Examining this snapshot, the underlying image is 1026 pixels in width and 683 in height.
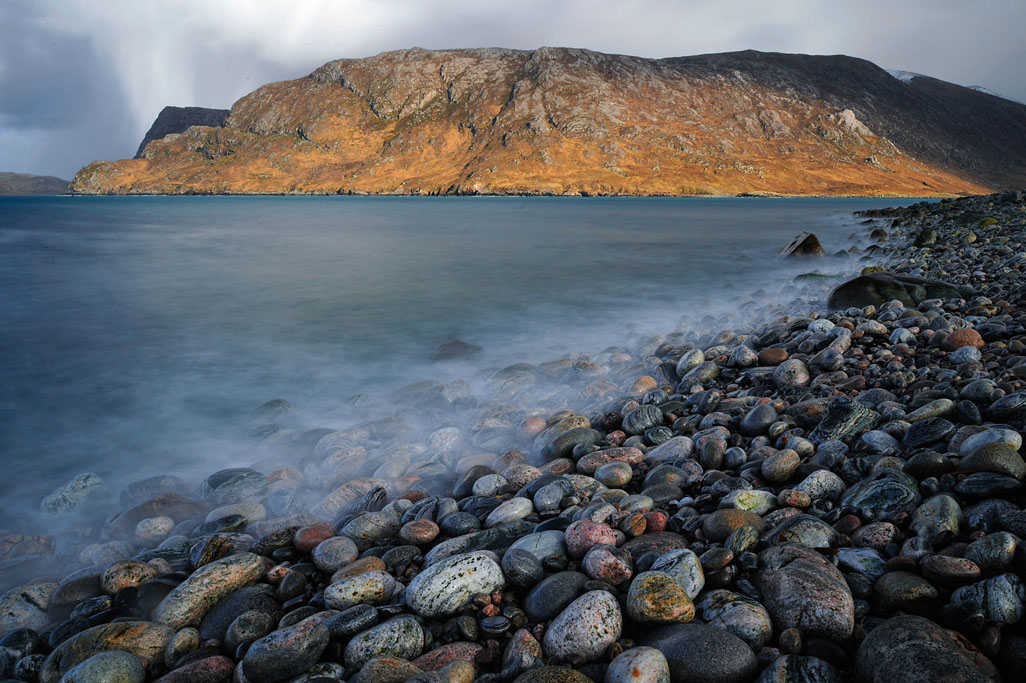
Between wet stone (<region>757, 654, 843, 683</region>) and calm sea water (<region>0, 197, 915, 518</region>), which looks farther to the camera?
calm sea water (<region>0, 197, 915, 518</region>)

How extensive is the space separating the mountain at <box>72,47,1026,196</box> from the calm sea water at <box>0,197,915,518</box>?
4696 inches

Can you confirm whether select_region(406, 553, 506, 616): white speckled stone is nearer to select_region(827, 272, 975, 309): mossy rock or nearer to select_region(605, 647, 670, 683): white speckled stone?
select_region(605, 647, 670, 683): white speckled stone

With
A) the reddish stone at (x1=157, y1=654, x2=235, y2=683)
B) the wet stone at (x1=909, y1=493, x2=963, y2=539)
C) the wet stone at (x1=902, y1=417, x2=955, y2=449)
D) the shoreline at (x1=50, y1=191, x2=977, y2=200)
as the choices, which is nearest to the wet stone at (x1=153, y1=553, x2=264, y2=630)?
the reddish stone at (x1=157, y1=654, x2=235, y2=683)

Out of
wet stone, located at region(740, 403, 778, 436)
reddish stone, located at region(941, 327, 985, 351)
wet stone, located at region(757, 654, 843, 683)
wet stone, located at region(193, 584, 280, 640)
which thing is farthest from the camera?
reddish stone, located at region(941, 327, 985, 351)

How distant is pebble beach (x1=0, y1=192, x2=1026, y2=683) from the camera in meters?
2.62

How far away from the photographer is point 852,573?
296 centimetres

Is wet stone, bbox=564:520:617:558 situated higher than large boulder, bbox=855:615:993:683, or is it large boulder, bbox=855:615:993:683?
large boulder, bbox=855:615:993:683

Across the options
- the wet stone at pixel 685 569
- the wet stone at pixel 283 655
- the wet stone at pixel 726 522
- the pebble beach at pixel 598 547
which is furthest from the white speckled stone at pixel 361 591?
the wet stone at pixel 726 522

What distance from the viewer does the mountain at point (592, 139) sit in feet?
479

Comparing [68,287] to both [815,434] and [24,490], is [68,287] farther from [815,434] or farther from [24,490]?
[815,434]

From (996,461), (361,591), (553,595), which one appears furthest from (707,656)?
(996,461)

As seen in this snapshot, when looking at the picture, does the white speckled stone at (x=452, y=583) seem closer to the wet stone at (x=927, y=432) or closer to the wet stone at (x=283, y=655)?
the wet stone at (x=283, y=655)

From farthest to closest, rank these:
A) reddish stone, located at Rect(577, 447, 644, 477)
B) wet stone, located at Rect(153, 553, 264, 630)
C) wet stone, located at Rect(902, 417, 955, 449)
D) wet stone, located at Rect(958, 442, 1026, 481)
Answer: reddish stone, located at Rect(577, 447, 644, 477), wet stone, located at Rect(902, 417, 955, 449), wet stone, located at Rect(153, 553, 264, 630), wet stone, located at Rect(958, 442, 1026, 481)

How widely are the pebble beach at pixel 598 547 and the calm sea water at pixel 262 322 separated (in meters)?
1.94
